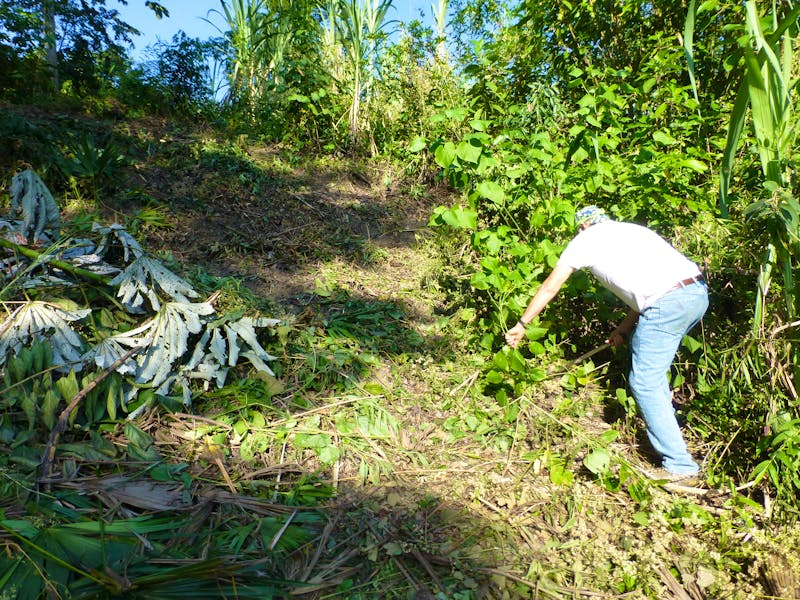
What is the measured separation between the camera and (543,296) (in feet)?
9.50

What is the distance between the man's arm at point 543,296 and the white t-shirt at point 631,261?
54mm

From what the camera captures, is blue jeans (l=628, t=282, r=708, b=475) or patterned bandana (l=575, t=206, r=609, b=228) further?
patterned bandana (l=575, t=206, r=609, b=228)

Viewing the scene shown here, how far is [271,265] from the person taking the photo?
4.20m

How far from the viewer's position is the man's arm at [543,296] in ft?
9.25

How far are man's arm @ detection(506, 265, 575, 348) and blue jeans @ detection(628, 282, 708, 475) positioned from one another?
46 cm

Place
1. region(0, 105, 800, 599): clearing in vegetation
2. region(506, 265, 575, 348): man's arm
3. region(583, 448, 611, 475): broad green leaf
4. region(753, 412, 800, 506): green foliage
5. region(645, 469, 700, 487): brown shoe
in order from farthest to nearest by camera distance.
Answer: region(506, 265, 575, 348): man's arm
region(645, 469, 700, 487): brown shoe
region(583, 448, 611, 475): broad green leaf
region(753, 412, 800, 506): green foliage
region(0, 105, 800, 599): clearing in vegetation

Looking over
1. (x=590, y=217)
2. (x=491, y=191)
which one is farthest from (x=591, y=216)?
(x=491, y=191)

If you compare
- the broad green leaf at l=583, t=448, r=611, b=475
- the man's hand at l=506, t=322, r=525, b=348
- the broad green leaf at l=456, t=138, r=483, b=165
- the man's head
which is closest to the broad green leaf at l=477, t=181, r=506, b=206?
the broad green leaf at l=456, t=138, r=483, b=165

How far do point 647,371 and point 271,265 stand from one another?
2875mm

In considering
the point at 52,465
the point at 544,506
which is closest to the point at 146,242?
the point at 52,465

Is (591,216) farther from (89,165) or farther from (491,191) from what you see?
(89,165)

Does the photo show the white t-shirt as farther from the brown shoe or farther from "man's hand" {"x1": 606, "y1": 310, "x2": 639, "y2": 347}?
the brown shoe

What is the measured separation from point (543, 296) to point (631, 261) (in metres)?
0.49

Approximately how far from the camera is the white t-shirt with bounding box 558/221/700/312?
2.67m
